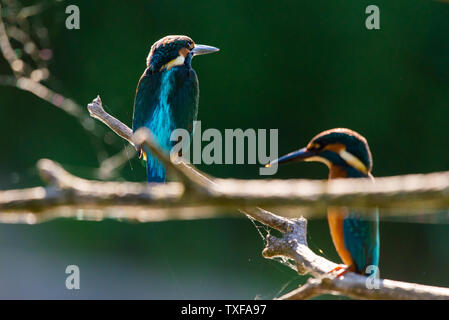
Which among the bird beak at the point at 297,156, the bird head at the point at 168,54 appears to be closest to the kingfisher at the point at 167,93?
the bird head at the point at 168,54

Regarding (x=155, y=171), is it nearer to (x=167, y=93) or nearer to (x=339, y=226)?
(x=167, y=93)

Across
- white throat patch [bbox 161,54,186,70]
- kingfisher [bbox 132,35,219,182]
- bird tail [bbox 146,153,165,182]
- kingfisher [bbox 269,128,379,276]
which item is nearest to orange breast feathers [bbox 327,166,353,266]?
kingfisher [bbox 269,128,379,276]

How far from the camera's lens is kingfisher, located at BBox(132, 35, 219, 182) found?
1.84 meters

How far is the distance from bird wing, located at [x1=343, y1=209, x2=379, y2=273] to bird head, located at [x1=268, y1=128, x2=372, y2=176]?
8cm

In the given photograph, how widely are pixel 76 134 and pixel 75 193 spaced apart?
3.38 meters

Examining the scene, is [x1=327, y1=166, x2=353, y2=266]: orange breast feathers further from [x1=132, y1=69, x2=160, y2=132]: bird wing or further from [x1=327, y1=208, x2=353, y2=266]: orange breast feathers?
[x1=132, y1=69, x2=160, y2=132]: bird wing

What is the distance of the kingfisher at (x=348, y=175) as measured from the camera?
1.12 meters

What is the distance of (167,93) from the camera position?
74.1 inches

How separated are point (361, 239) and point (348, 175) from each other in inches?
4.6

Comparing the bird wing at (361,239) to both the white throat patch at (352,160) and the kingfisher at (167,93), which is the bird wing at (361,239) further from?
the kingfisher at (167,93)

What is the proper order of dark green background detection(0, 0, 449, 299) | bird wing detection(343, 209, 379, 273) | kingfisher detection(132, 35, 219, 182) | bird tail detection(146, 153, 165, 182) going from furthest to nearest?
1. dark green background detection(0, 0, 449, 299)
2. kingfisher detection(132, 35, 219, 182)
3. bird tail detection(146, 153, 165, 182)
4. bird wing detection(343, 209, 379, 273)

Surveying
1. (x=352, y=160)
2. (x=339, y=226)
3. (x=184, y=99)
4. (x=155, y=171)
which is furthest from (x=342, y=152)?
(x=184, y=99)

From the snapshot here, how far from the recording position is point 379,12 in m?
3.38
